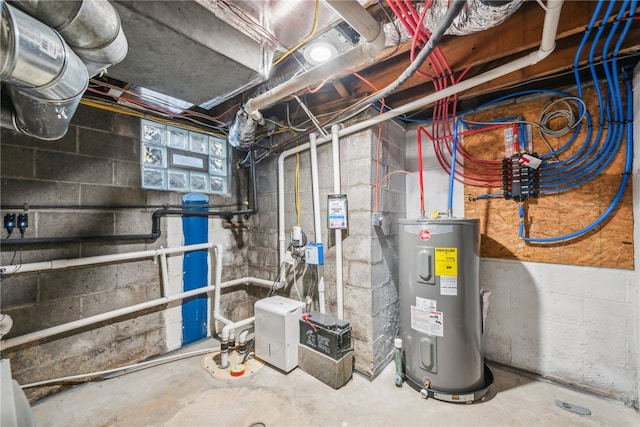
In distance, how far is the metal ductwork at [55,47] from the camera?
0.93 meters

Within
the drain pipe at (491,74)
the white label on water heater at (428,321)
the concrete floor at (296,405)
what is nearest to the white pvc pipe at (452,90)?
the drain pipe at (491,74)

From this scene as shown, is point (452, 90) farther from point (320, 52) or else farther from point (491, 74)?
point (320, 52)

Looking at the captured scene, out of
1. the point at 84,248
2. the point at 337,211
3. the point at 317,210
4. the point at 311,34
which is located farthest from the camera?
the point at 317,210

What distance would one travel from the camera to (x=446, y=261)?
65.7 inches

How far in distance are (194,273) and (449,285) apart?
228 centimetres

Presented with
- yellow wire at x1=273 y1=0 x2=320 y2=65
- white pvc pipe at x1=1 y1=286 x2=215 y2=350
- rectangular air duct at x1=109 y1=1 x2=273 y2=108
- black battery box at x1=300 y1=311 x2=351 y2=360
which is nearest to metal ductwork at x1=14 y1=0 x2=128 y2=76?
rectangular air duct at x1=109 y1=1 x2=273 y2=108

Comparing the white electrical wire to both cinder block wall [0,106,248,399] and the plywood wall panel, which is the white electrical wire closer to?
cinder block wall [0,106,248,399]

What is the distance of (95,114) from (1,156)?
0.63 m

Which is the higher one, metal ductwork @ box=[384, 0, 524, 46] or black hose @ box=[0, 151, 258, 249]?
metal ductwork @ box=[384, 0, 524, 46]

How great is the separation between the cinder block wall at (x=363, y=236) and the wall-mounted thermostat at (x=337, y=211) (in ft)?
0.21

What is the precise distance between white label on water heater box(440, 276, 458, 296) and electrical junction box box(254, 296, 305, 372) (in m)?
1.12

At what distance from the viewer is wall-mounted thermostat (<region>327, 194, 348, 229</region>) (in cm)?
208

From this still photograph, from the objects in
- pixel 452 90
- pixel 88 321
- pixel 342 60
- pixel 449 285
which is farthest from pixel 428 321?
pixel 88 321

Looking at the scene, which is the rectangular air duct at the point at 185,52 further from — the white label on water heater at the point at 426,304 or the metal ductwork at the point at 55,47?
the white label on water heater at the point at 426,304
